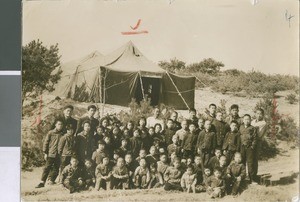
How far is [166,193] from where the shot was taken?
1.42 metres

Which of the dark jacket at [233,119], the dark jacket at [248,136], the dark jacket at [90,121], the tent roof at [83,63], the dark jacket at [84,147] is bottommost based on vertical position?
the dark jacket at [84,147]

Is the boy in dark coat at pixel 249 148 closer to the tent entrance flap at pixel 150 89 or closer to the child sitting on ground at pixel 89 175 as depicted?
the tent entrance flap at pixel 150 89

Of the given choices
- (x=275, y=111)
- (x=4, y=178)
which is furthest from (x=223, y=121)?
(x=4, y=178)

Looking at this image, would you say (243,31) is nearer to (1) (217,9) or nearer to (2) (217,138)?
(1) (217,9)

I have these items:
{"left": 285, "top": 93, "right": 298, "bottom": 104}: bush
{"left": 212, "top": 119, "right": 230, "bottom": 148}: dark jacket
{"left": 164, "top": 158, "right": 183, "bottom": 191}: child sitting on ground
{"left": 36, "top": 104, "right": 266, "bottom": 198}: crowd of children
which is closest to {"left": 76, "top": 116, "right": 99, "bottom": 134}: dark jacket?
{"left": 36, "top": 104, "right": 266, "bottom": 198}: crowd of children

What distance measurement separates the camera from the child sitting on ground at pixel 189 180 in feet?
4.64

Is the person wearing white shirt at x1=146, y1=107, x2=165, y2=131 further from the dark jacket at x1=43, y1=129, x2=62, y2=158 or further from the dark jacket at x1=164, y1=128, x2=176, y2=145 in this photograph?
the dark jacket at x1=43, y1=129, x2=62, y2=158

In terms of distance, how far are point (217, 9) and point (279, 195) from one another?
75 cm

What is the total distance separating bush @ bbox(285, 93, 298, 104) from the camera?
1404 mm

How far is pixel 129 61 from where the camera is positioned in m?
1.43

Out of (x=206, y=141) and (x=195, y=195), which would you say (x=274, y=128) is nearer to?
(x=206, y=141)

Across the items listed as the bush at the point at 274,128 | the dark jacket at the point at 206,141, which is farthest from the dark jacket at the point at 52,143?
the bush at the point at 274,128

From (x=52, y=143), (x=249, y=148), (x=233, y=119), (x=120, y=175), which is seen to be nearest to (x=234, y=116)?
(x=233, y=119)

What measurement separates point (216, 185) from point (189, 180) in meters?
0.11
